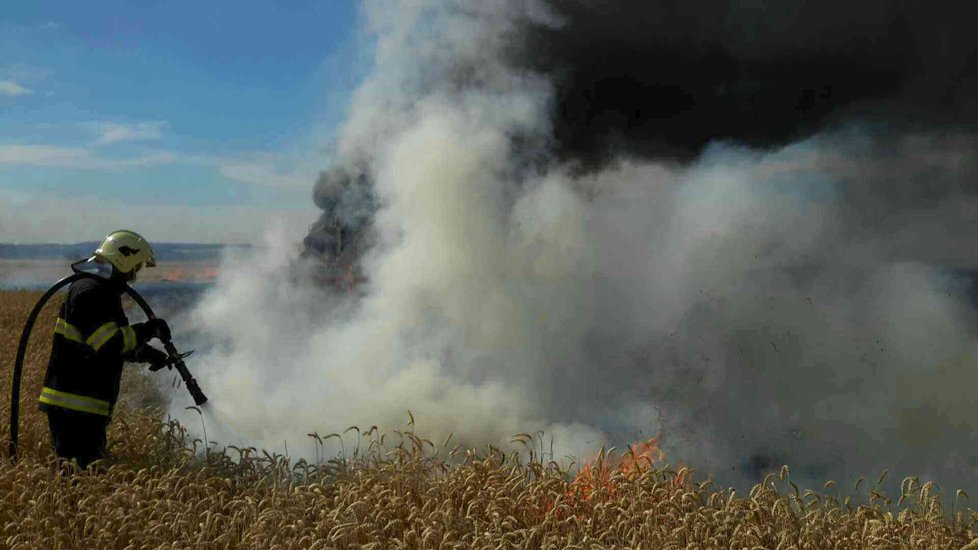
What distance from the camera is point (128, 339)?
27.3ft

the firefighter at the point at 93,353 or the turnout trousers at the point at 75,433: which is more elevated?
the firefighter at the point at 93,353

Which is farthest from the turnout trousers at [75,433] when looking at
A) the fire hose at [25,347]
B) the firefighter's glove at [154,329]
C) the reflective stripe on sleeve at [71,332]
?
the firefighter's glove at [154,329]

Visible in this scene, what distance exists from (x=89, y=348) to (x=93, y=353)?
0.07m

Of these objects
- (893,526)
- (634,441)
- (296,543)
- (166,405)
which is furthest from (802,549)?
(166,405)

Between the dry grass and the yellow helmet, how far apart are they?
2108 mm

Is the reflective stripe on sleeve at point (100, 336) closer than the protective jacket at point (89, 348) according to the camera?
Yes

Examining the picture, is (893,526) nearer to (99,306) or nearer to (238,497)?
(238,497)

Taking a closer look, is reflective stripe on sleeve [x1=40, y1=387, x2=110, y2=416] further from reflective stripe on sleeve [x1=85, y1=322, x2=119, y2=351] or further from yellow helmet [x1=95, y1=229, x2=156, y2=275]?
yellow helmet [x1=95, y1=229, x2=156, y2=275]

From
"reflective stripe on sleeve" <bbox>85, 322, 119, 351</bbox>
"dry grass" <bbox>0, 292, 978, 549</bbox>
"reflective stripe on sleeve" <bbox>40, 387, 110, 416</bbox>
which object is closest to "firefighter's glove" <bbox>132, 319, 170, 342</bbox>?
"reflective stripe on sleeve" <bbox>85, 322, 119, 351</bbox>

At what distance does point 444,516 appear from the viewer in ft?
21.5

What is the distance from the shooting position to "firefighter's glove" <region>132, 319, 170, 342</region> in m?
8.76

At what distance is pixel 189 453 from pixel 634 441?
32.1 ft

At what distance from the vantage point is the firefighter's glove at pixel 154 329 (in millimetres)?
8758

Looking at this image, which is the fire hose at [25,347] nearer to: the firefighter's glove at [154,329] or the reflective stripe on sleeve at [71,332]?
the firefighter's glove at [154,329]
